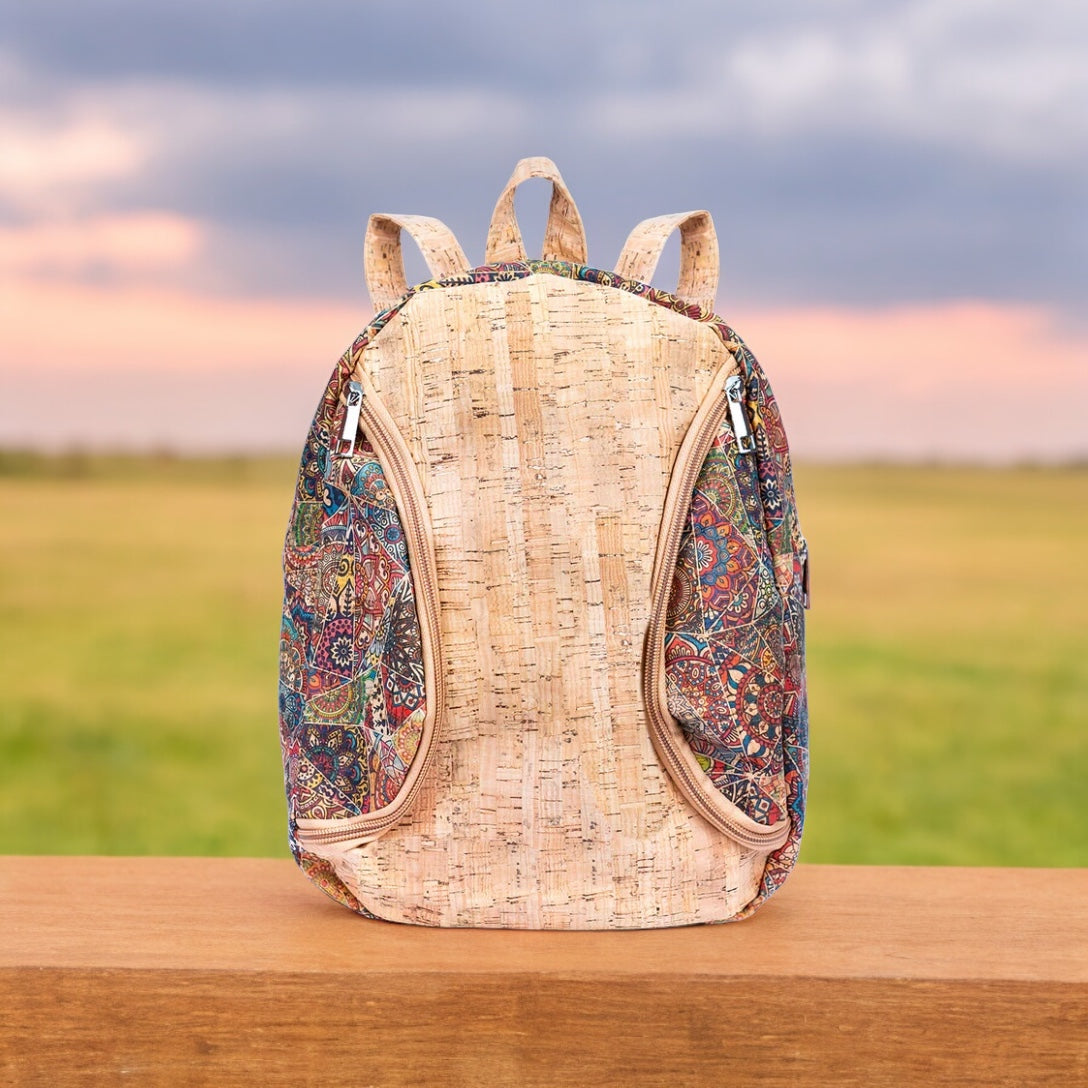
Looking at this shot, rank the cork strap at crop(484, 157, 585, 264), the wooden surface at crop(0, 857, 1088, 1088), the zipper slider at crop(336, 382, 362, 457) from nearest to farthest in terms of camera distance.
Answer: the wooden surface at crop(0, 857, 1088, 1088)
the zipper slider at crop(336, 382, 362, 457)
the cork strap at crop(484, 157, 585, 264)

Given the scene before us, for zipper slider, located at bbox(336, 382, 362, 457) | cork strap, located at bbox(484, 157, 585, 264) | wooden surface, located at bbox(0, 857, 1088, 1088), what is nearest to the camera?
wooden surface, located at bbox(0, 857, 1088, 1088)

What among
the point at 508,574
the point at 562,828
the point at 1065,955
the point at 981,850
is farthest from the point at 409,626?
A: the point at 981,850

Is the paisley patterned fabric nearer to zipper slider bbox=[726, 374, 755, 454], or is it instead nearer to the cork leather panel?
the cork leather panel

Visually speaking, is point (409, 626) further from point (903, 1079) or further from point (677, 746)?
point (903, 1079)

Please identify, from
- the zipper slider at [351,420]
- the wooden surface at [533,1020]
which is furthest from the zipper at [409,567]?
the wooden surface at [533,1020]

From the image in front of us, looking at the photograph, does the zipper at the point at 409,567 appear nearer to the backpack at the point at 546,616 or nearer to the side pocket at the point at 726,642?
the backpack at the point at 546,616

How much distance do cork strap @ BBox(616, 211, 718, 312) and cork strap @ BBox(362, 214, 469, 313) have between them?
0.58 feet

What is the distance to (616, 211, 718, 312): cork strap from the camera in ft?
4.73

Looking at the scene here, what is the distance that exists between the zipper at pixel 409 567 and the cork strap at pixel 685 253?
31 centimetres

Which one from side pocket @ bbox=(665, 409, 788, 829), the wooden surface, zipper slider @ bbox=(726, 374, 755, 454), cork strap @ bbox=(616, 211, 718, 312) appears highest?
cork strap @ bbox=(616, 211, 718, 312)

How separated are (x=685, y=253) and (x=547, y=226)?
152 millimetres

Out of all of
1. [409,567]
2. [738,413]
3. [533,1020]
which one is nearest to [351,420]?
[409,567]

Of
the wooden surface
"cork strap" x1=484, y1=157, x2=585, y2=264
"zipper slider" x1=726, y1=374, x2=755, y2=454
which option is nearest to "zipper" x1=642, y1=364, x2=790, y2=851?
"zipper slider" x1=726, y1=374, x2=755, y2=454

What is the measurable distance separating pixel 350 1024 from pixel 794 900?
513 mm
